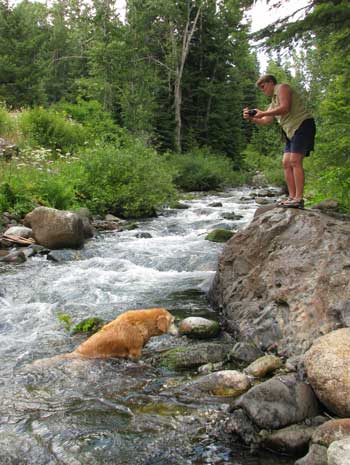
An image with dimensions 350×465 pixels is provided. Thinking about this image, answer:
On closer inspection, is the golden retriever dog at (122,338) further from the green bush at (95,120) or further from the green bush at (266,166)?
the green bush at (266,166)

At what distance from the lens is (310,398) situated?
12.6 ft

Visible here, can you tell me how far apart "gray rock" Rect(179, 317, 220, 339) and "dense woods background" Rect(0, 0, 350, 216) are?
3.88 meters

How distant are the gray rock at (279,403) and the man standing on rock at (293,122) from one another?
336cm

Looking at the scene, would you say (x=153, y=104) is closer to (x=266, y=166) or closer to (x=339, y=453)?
(x=266, y=166)

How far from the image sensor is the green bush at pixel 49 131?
20531mm

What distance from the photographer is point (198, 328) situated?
5836mm

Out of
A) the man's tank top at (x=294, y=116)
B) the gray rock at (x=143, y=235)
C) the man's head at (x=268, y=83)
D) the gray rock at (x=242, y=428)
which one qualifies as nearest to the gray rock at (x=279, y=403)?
the gray rock at (x=242, y=428)

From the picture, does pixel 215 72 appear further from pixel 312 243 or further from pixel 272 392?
pixel 272 392

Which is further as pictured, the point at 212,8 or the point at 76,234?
the point at 212,8

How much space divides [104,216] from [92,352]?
10768mm

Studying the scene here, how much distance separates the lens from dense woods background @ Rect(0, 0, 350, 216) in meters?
9.70

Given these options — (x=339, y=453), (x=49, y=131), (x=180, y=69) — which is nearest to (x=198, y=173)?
(x=49, y=131)

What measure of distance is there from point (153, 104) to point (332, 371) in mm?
28543

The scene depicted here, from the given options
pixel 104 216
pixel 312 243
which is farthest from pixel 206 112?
pixel 312 243
